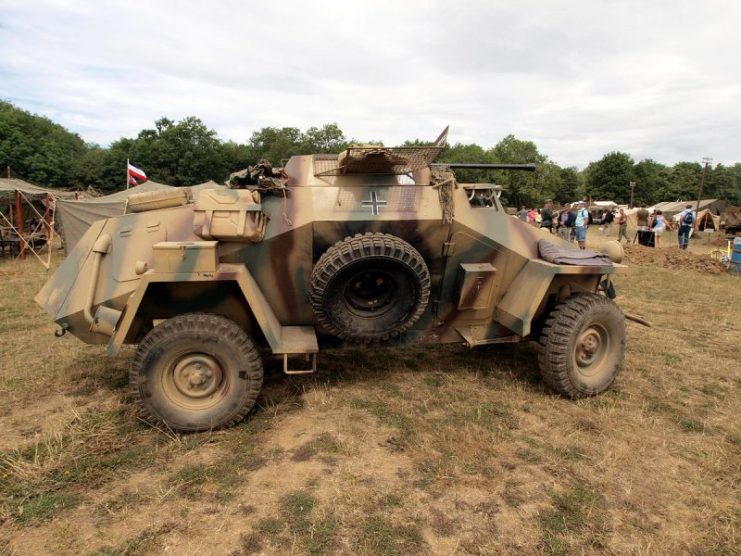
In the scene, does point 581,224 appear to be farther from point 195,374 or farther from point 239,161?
point 239,161

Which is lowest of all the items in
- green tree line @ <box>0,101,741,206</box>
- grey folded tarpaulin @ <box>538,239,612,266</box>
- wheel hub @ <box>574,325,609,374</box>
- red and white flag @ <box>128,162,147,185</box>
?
wheel hub @ <box>574,325,609,374</box>

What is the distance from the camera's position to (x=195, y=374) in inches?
150

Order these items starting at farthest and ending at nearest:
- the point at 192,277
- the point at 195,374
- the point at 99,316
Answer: the point at 99,316, the point at 195,374, the point at 192,277

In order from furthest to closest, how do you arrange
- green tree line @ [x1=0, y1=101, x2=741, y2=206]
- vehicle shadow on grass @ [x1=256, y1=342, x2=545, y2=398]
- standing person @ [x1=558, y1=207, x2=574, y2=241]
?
green tree line @ [x1=0, y1=101, x2=741, y2=206], standing person @ [x1=558, y1=207, x2=574, y2=241], vehicle shadow on grass @ [x1=256, y1=342, x2=545, y2=398]

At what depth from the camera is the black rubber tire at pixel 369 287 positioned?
3781 millimetres

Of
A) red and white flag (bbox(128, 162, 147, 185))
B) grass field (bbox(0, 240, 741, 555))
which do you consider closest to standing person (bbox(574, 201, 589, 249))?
grass field (bbox(0, 240, 741, 555))

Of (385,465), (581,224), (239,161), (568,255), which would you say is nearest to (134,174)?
(581,224)

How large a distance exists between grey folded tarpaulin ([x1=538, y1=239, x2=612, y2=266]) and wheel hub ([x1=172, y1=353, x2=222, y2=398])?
2.99m

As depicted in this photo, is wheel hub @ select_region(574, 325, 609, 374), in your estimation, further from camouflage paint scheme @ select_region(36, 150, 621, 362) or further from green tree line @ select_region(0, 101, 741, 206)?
green tree line @ select_region(0, 101, 741, 206)

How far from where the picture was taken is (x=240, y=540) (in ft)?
8.81

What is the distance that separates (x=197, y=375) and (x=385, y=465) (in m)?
1.56

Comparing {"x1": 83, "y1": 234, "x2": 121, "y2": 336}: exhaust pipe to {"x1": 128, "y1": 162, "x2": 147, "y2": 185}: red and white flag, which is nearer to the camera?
{"x1": 83, "y1": 234, "x2": 121, "y2": 336}: exhaust pipe

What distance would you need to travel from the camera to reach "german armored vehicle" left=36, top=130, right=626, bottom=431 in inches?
148

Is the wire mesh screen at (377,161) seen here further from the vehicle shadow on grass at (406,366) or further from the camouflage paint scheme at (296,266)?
the vehicle shadow on grass at (406,366)
